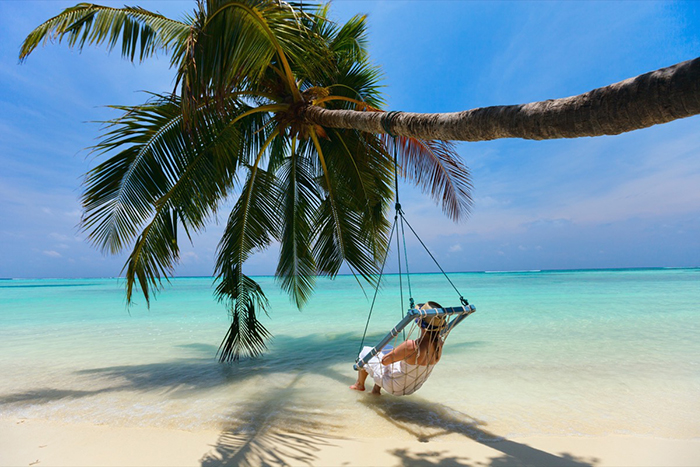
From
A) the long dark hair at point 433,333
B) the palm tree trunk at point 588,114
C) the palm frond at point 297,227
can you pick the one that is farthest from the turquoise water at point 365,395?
A: the palm tree trunk at point 588,114

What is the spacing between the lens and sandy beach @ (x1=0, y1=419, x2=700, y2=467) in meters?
2.24

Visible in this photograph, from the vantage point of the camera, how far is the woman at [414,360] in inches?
112

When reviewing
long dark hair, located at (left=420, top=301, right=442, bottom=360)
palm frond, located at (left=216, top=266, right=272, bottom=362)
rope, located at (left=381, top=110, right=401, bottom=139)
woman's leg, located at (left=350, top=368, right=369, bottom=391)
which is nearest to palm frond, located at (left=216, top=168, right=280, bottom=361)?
palm frond, located at (left=216, top=266, right=272, bottom=362)

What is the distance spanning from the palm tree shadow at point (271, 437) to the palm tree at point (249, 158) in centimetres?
162

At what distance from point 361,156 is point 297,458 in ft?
11.7

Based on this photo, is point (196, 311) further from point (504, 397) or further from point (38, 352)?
point (504, 397)

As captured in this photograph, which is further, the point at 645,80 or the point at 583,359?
the point at 583,359

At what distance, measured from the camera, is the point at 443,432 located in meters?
2.71

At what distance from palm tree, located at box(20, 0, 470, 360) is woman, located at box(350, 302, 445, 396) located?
62.3 inches

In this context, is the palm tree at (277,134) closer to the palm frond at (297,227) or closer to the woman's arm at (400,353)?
the palm frond at (297,227)

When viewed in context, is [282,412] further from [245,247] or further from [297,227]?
[297,227]

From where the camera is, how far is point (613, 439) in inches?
99.2

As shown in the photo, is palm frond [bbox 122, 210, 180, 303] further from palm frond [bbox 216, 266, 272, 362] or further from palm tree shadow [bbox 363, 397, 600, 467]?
palm tree shadow [bbox 363, 397, 600, 467]

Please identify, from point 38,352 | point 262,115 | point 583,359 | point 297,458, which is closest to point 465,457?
point 297,458
